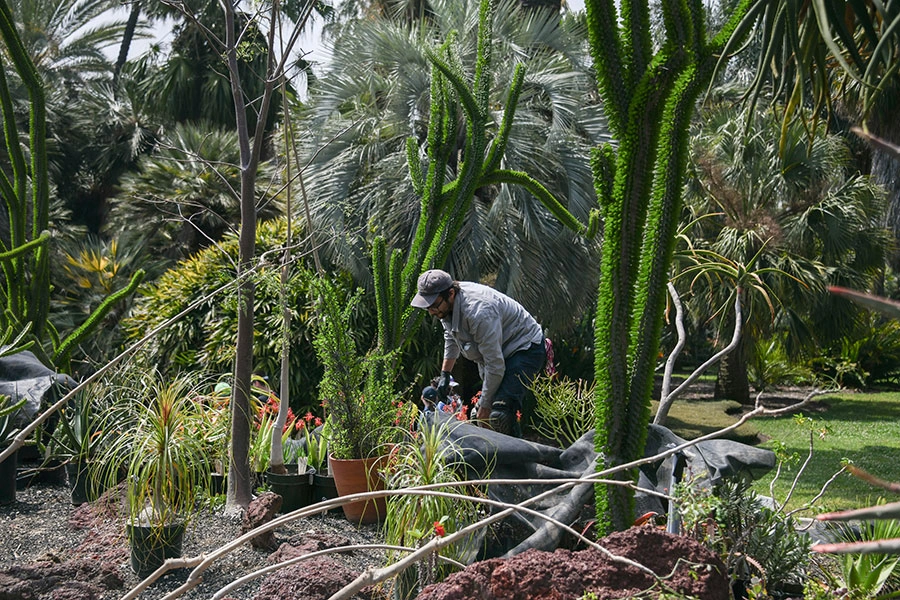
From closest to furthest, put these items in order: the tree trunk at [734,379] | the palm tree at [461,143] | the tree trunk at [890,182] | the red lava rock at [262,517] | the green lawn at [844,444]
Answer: the red lava rock at [262,517] → the green lawn at [844,444] → the palm tree at [461,143] → the tree trunk at [890,182] → the tree trunk at [734,379]

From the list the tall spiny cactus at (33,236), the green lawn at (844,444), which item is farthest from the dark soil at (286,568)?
the green lawn at (844,444)

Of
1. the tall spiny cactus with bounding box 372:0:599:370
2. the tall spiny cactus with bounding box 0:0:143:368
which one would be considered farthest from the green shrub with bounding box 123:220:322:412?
the tall spiny cactus with bounding box 372:0:599:370

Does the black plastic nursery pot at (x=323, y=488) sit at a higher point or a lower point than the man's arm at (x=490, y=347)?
lower

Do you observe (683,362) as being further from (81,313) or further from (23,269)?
(23,269)

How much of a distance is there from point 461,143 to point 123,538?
763cm

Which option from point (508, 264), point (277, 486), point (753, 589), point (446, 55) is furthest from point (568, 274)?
point (753, 589)

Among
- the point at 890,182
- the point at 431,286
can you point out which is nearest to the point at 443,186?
the point at 431,286

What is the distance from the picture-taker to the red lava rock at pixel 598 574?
2.61 meters

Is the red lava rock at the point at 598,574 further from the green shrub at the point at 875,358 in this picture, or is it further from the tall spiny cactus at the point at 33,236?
the green shrub at the point at 875,358

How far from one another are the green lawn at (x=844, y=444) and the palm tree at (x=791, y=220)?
1.36m

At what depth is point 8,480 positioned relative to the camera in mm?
5305

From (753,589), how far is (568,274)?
7730 millimetres

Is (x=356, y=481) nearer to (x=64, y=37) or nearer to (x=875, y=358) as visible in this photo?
(x=875, y=358)

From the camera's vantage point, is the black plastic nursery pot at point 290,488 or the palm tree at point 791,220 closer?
the black plastic nursery pot at point 290,488
